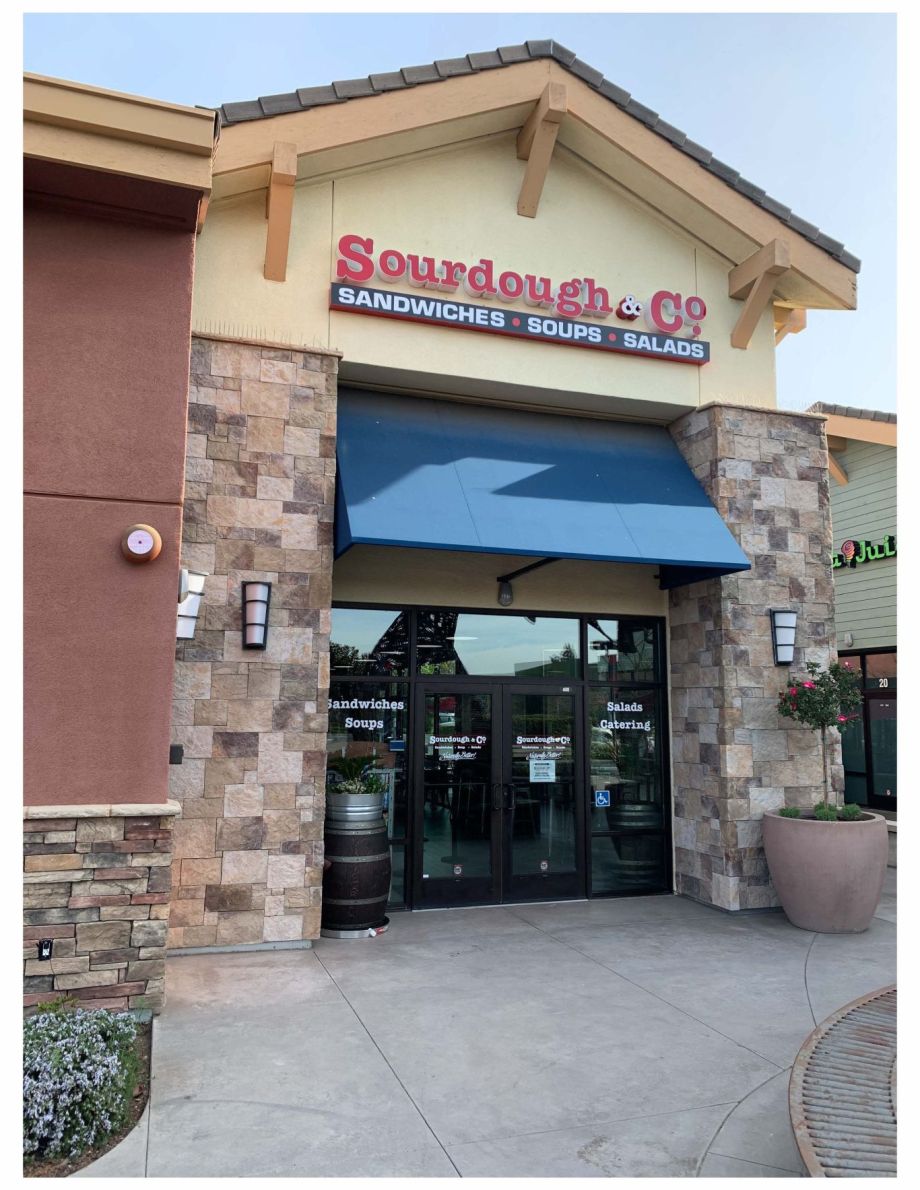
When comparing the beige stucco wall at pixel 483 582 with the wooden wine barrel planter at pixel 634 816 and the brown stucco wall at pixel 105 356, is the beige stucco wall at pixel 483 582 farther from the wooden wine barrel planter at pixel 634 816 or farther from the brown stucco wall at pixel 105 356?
the brown stucco wall at pixel 105 356

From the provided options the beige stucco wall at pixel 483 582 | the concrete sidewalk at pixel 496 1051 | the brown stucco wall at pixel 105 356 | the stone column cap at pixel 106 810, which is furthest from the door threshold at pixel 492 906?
the brown stucco wall at pixel 105 356

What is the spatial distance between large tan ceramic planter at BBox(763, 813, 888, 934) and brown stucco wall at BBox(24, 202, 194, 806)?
578 centimetres

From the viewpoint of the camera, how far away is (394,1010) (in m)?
5.80

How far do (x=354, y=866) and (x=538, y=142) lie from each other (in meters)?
7.14

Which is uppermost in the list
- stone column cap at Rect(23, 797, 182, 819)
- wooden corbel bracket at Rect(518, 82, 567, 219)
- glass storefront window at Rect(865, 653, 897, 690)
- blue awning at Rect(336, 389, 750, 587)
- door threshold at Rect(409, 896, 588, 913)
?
wooden corbel bracket at Rect(518, 82, 567, 219)

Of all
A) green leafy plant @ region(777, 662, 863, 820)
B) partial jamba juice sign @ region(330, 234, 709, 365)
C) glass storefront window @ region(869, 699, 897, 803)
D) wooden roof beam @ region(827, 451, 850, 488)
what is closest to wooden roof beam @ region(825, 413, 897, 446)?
wooden roof beam @ region(827, 451, 850, 488)

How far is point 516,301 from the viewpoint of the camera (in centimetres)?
864

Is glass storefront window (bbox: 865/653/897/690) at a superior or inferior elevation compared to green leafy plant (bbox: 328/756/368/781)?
superior

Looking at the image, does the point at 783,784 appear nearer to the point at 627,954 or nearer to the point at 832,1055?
the point at 627,954

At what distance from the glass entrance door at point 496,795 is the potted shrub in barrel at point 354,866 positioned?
92 cm

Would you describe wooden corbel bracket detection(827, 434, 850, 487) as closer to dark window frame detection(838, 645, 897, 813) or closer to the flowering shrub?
dark window frame detection(838, 645, 897, 813)

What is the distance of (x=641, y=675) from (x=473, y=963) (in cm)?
409

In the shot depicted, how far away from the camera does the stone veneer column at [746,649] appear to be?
8.67 meters

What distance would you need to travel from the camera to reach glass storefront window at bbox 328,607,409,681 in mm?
8570
